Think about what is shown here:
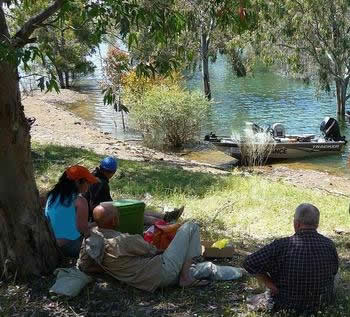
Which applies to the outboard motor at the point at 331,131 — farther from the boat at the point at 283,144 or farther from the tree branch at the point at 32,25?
the tree branch at the point at 32,25

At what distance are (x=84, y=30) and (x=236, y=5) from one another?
1.43 m

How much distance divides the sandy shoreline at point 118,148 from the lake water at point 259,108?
1.63 m

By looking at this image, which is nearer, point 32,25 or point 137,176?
point 32,25

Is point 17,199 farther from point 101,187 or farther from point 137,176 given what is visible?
point 137,176

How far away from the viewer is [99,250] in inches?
193

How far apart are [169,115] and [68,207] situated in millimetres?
15891

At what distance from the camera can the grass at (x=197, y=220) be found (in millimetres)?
4668

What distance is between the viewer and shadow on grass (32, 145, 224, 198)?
10.3 meters

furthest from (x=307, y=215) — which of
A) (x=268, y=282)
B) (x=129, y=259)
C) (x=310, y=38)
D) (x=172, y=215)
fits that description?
(x=310, y=38)

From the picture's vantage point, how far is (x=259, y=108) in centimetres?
3303

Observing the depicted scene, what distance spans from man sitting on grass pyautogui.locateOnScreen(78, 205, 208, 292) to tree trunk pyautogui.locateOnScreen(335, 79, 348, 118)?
25097 mm

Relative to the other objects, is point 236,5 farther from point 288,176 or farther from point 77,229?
point 288,176

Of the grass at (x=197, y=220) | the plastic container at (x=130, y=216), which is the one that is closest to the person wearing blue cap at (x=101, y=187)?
the plastic container at (x=130, y=216)

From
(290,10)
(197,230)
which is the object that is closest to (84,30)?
(197,230)
